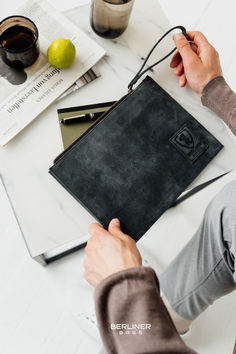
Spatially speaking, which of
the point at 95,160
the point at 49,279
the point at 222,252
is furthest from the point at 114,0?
the point at 49,279

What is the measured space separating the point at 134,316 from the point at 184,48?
1.99ft

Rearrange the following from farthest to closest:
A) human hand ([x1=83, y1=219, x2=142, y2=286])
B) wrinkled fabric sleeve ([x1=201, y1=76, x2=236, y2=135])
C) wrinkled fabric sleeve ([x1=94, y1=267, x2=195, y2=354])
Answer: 1. wrinkled fabric sleeve ([x1=201, y1=76, x2=236, y2=135])
2. human hand ([x1=83, y1=219, x2=142, y2=286])
3. wrinkled fabric sleeve ([x1=94, y1=267, x2=195, y2=354])

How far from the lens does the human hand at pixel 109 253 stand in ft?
2.16

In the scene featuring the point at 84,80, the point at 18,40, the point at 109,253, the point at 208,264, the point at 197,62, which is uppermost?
the point at 18,40

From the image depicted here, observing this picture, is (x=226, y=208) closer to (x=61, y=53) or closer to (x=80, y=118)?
(x=80, y=118)

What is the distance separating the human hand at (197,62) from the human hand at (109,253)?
386mm

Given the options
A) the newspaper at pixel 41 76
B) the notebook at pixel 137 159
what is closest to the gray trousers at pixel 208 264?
the notebook at pixel 137 159

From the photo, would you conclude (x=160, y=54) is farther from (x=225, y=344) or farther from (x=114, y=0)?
(x=225, y=344)

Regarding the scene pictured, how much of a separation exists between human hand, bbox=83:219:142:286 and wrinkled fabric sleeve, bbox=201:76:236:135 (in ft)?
1.16

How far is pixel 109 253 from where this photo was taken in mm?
668

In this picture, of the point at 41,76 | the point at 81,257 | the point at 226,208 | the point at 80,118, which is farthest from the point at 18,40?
the point at 81,257

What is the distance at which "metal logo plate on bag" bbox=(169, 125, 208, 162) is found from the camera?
0.75 metres

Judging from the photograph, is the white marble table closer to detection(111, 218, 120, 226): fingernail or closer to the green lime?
the green lime

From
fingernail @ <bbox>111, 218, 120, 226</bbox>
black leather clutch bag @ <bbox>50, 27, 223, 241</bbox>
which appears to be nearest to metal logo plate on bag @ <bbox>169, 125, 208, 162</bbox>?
black leather clutch bag @ <bbox>50, 27, 223, 241</bbox>
